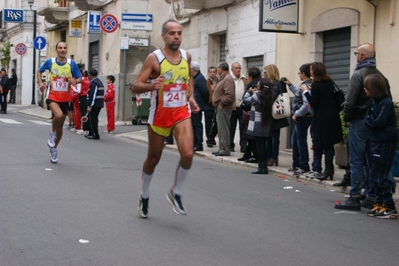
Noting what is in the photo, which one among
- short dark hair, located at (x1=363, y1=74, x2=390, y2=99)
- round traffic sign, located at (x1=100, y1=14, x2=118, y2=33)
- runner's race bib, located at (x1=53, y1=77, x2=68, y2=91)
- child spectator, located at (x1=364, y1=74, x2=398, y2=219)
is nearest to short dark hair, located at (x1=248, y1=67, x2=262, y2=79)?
runner's race bib, located at (x1=53, y1=77, x2=68, y2=91)

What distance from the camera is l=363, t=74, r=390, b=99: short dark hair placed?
8.17 m

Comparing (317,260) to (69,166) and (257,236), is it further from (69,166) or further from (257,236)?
(69,166)

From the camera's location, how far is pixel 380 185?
8.36 meters

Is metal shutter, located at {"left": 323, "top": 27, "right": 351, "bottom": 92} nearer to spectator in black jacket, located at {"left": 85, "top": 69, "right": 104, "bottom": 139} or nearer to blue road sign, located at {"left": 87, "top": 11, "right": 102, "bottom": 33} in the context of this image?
spectator in black jacket, located at {"left": 85, "top": 69, "right": 104, "bottom": 139}

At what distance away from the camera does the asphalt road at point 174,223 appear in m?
5.96

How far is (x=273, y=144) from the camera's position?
42.7ft

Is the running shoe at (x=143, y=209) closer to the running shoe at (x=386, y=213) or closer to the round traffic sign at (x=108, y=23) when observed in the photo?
the running shoe at (x=386, y=213)

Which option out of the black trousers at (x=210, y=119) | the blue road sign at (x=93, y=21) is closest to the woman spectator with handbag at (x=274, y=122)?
the black trousers at (x=210, y=119)

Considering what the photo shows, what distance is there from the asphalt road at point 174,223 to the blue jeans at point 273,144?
43.3 inches

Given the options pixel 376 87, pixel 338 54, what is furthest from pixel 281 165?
pixel 376 87

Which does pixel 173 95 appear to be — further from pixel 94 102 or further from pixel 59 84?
pixel 94 102

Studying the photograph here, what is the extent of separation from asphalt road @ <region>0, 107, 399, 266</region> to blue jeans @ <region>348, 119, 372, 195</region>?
1.27ft

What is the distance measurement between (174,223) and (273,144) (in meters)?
5.97

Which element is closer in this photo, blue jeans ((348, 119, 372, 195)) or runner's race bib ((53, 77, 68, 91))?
blue jeans ((348, 119, 372, 195))
